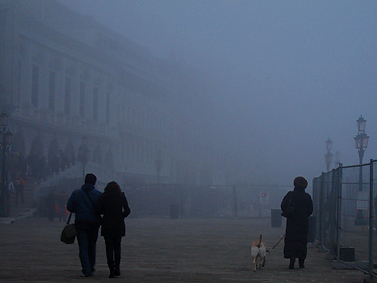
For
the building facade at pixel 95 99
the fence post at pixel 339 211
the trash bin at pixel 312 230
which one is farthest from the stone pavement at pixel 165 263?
the building facade at pixel 95 99

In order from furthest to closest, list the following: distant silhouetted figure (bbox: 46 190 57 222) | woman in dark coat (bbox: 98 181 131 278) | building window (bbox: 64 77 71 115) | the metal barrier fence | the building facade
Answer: building window (bbox: 64 77 71 115)
the building facade
distant silhouetted figure (bbox: 46 190 57 222)
woman in dark coat (bbox: 98 181 131 278)
the metal barrier fence

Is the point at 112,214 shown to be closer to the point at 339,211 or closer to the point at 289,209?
the point at 289,209

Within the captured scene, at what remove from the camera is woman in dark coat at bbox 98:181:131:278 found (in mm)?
10477

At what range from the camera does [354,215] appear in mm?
11844

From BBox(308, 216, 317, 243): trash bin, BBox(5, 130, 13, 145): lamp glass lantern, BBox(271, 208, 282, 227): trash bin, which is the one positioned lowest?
BBox(271, 208, 282, 227): trash bin

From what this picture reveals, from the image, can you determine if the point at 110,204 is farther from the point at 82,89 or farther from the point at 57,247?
the point at 82,89

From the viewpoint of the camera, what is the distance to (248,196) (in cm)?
5256

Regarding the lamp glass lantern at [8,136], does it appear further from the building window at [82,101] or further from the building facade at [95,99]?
the building window at [82,101]

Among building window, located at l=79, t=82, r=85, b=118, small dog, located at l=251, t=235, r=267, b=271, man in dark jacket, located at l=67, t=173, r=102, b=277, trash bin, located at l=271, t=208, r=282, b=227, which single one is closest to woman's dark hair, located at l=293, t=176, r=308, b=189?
small dog, located at l=251, t=235, r=267, b=271

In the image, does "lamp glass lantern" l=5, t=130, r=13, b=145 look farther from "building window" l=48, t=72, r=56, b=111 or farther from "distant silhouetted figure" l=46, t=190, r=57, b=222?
"building window" l=48, t=72, r=56, b=111

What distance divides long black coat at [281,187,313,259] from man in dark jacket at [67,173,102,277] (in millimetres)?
3884

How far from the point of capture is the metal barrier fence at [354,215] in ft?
33.2

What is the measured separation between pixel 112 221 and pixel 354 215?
4710 mm

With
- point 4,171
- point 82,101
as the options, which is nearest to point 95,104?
point 82,101
